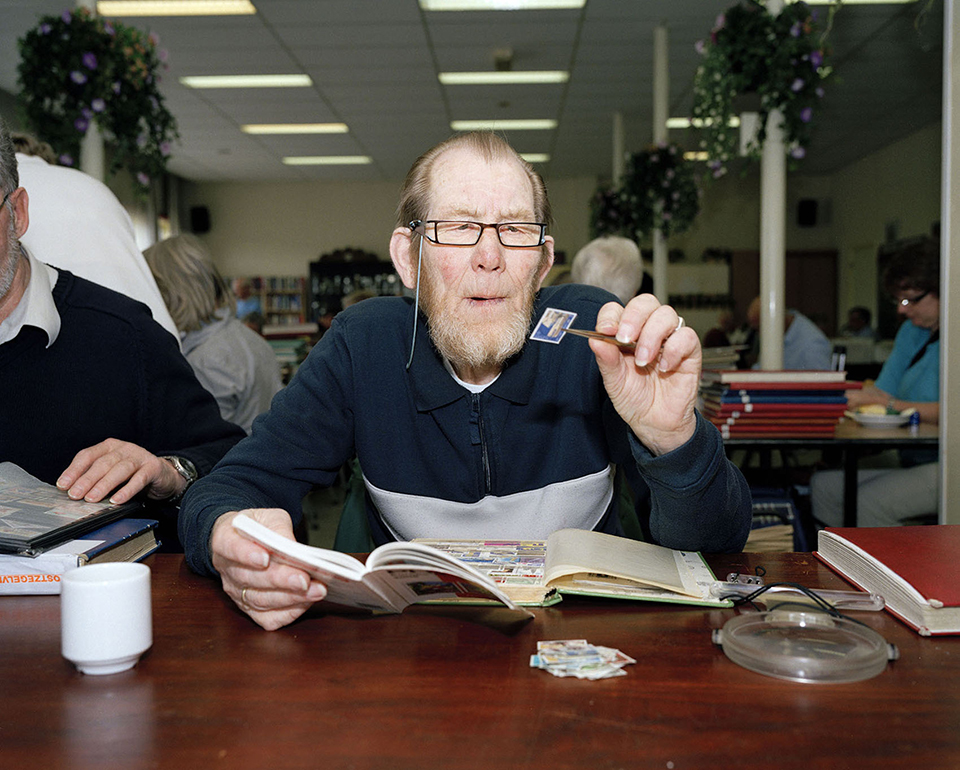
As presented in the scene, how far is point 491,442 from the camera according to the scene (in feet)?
4.45

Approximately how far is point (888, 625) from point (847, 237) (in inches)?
474

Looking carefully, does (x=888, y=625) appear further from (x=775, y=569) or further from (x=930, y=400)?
(x=930, y=400)

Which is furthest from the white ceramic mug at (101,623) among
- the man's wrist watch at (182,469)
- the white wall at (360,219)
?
the white wall at (360,219)

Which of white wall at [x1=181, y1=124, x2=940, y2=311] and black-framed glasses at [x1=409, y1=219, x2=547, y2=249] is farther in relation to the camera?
white wall at [x1=181, y1=124, x2=940, y2=311]

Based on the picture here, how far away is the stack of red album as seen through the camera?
9.00 ft

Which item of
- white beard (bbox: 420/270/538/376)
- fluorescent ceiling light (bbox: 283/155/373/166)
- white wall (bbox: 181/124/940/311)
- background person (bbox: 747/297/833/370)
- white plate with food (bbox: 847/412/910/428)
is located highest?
fluorescent ceiling light (bbox: 283/155/373/166)

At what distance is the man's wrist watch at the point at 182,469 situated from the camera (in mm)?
1511

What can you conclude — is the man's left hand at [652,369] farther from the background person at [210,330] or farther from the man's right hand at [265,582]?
the background person at [210,330]

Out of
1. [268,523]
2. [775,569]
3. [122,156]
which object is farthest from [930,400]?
[122,156]

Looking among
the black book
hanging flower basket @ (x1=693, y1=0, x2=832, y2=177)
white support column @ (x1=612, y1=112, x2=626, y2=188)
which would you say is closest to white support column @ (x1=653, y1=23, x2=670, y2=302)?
white support column @ (x1=612, y1=112, x2=626, y2=188)

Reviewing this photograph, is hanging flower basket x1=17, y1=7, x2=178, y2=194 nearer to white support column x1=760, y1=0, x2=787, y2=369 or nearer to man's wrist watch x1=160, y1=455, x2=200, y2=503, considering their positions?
man's wrist watch x1=160, y1=455, x2=200, y2=503

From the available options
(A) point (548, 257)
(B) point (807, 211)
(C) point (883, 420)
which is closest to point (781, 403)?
(C) point (883, 420)

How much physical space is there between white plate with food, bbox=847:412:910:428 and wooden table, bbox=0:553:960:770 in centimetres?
234

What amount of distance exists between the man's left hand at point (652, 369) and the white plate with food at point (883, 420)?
7.54ft
